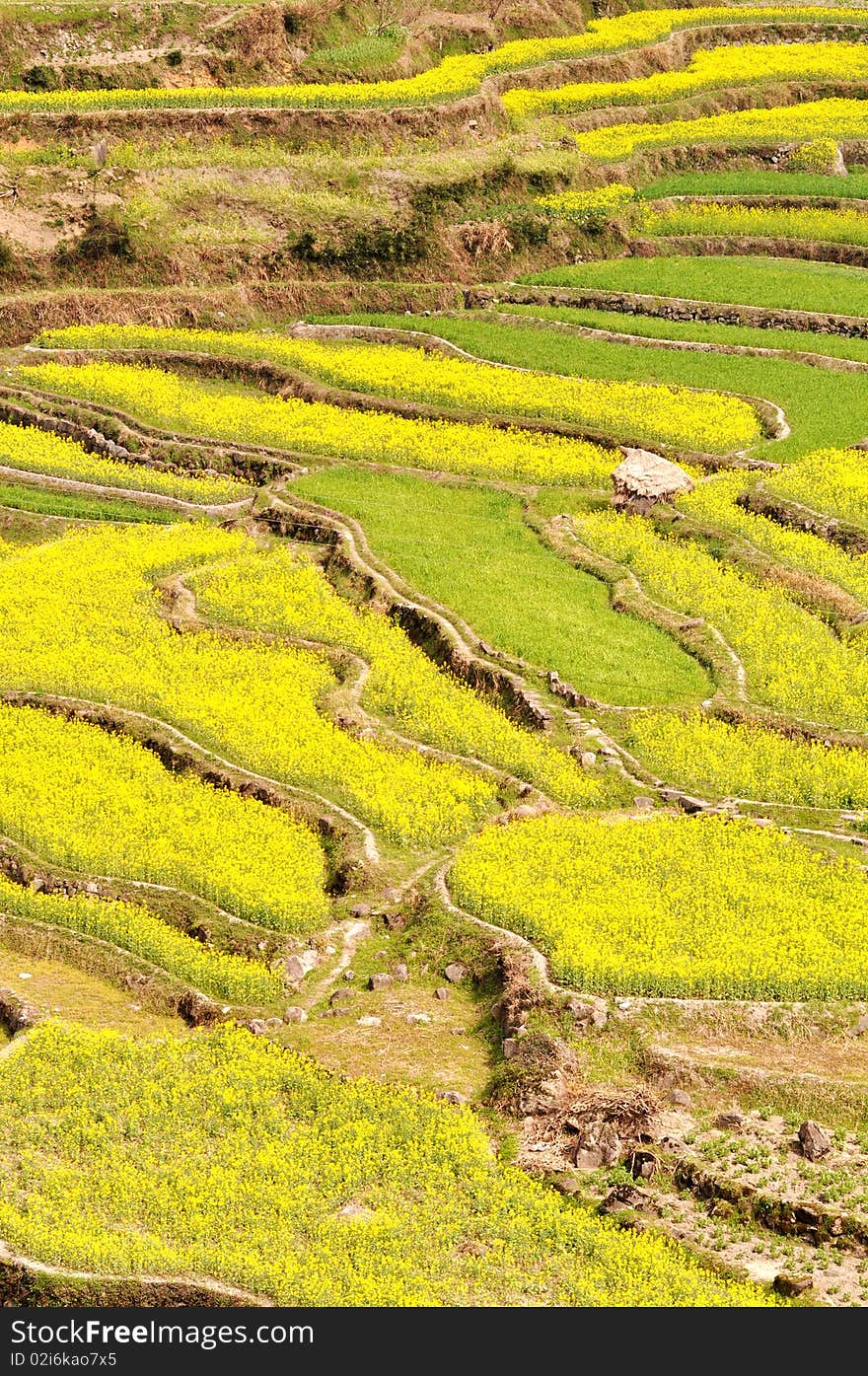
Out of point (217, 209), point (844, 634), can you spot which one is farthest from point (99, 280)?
point (844, 634)

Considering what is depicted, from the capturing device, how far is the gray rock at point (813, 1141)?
1703cm

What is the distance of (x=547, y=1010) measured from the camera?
19.0 m

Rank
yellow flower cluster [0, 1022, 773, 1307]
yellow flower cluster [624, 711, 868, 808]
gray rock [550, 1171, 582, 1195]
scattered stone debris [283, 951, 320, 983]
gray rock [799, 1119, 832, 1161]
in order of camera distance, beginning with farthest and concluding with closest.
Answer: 1. yellow flower cluster [624, 711, 868, 808]
2. scattered stone debris [283, 951, 320, 983]
3. gray rock [799, 1119, 832, 1161]
4. gray rock [550, 1171, 582, 1195]
5. yellow flower cluster [0, 1022, 773, 1307]

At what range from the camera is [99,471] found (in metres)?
36.5

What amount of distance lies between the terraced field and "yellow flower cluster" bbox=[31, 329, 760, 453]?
182 mm

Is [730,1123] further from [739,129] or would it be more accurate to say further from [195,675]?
[739,129]

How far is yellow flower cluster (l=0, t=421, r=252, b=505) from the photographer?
117 feet

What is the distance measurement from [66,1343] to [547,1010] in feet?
21.6

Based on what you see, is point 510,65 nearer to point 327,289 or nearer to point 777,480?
point 327,289

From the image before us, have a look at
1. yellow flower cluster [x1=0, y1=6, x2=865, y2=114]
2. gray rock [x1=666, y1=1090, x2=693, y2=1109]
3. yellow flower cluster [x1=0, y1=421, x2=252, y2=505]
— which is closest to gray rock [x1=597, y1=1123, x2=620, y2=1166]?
gray rock [x1=666, y1=1090, x2=693, y2=1109]

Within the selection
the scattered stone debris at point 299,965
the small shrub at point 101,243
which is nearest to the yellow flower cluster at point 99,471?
the small shrub at point 101,243

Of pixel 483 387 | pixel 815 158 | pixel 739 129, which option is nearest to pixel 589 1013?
pixel 483 387

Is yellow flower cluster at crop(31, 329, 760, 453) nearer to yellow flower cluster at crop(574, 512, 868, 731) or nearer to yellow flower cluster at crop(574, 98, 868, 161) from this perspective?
yellow flower cluster at crop(574, 512, 868, 731)

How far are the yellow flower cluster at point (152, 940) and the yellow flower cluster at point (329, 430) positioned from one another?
1762 centimetres
